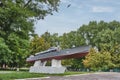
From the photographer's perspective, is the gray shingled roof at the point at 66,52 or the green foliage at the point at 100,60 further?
the green foliage at the point at 100,60

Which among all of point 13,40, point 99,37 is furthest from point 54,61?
point 99,37

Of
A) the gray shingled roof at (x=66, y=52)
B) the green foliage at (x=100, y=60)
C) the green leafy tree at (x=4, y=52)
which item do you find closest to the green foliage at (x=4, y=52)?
the green leafy tree at (x=4, y=52)

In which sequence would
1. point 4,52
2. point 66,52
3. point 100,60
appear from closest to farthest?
point 4,52 < point 66,52 < point 100,60

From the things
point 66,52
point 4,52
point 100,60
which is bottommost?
point 4,52

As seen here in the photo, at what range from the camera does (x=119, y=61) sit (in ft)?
294

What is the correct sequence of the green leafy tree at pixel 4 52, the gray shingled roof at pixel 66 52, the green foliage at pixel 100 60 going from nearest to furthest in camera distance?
the green leafy tree at pixel 4 52, the gray shingled roof at pixel 66 52, the green foliage at pixel 100 60

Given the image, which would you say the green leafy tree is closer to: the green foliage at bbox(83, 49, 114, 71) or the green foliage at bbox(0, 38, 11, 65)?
the green foliage at bbox(0, 38, 11, 65)

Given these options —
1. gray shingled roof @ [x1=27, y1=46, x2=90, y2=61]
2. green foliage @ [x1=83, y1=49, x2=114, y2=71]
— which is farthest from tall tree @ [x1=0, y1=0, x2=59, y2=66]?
green foliage @ [x1=83, y1=49, x2=114, y2=71]

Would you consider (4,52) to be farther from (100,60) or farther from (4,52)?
(100,60)

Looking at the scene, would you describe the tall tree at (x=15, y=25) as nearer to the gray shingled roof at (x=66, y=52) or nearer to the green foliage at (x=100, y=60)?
the gray shingled roof at (x=66, y=52)

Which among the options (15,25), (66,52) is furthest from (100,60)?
(15,25)

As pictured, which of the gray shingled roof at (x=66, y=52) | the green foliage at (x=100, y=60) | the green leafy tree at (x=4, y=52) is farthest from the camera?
the green foliage at (x=100, y=60)

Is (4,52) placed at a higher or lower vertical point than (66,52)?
lower

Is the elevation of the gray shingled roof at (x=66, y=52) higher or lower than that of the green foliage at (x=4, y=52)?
higher
